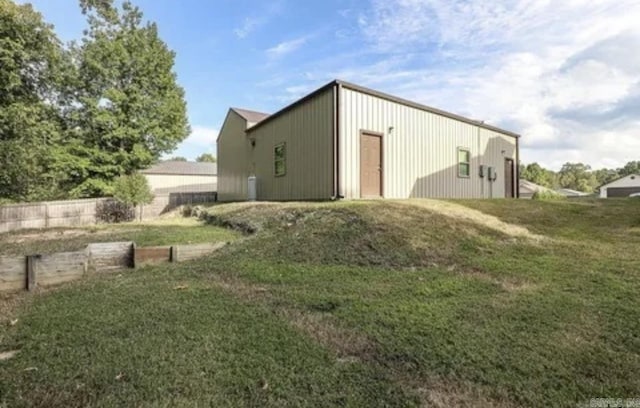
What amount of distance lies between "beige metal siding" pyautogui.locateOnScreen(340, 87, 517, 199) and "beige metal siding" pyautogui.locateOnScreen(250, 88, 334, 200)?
0.55 m

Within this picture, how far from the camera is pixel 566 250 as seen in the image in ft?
18.6

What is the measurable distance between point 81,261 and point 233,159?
13.1m

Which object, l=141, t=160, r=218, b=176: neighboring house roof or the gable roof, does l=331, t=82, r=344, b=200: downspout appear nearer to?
the gable roof

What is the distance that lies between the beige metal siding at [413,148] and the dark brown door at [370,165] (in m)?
0.18

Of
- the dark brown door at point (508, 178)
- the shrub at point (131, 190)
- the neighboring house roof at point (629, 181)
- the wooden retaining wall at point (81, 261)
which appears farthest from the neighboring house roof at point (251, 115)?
the neighboring house roof at point (629, 181)

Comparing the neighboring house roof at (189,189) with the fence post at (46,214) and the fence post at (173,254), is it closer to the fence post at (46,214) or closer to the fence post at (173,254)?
the fence post at (46,214)

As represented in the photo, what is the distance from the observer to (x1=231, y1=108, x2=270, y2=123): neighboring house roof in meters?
16.6

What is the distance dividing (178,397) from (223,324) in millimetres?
1109

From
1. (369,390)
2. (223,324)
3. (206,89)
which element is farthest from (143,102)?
(369,390)

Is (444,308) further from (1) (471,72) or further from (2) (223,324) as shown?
(1) (471,72)

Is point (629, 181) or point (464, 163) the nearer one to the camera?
point (464, 163)

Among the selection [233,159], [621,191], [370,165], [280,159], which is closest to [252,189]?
[280,159]

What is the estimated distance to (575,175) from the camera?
64.4 metres

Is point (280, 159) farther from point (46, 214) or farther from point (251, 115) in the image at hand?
point (46, 214)
